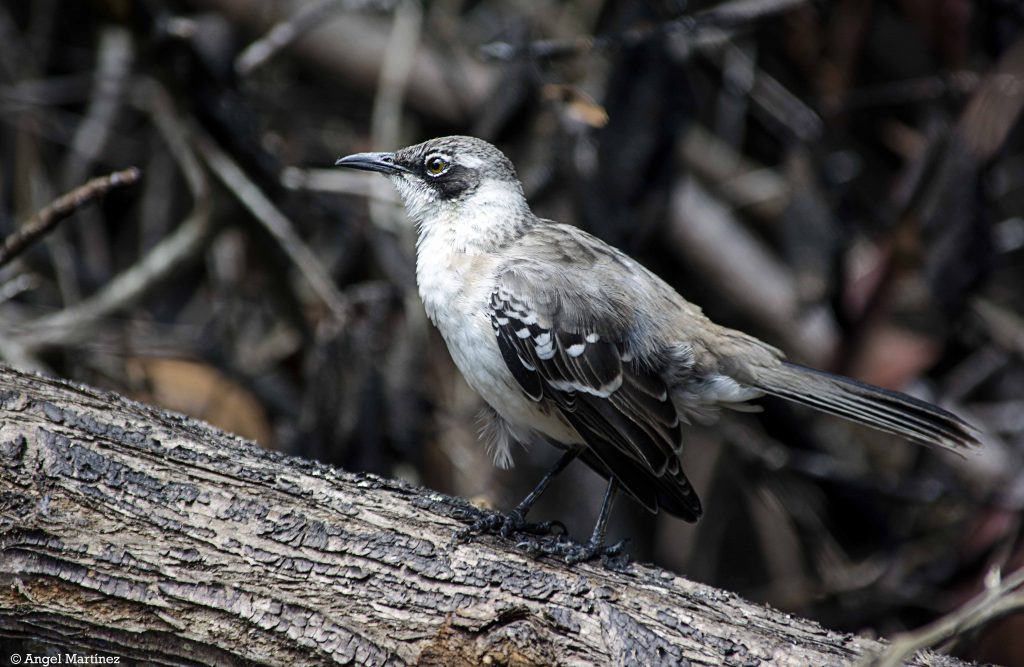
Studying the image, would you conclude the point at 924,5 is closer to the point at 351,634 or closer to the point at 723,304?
the point at 723,304

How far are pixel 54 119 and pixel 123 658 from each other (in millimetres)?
4884

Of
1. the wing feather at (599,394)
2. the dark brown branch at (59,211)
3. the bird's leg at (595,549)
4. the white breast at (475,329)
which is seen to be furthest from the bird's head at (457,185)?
the bird's leg at (595,549)

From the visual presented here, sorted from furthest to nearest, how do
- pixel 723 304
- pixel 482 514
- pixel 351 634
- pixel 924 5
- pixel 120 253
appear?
pixel 120 253
pixel 723 304
pixel 924 5
pixel 482 514
pixel 351 634

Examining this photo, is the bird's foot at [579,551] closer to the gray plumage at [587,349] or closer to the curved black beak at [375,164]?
the gray plumage at [587,349]

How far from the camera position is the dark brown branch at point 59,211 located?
350cm

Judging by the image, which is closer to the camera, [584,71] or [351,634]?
[351,634]

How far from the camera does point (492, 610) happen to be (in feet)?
9.75

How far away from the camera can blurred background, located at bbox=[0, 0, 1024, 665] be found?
4.68 m

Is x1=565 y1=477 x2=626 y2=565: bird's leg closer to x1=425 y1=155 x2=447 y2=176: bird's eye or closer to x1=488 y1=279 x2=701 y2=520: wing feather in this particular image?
x1=488 y1=279 x2=701 y2=520: wing feather

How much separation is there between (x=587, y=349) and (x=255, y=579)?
146 centimetres

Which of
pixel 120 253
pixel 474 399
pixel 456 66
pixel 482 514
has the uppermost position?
pixel 456 66

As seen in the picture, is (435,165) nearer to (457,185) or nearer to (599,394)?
(457,185)

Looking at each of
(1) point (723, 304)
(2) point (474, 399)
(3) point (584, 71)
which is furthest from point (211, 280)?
(1) point (723, 304)

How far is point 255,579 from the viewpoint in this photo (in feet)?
9.50
